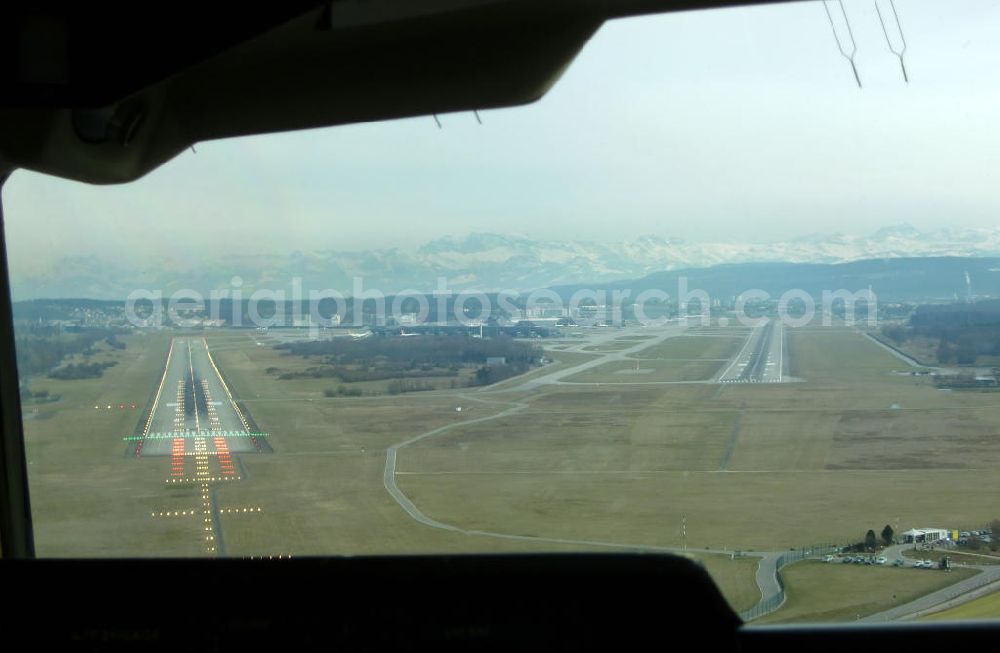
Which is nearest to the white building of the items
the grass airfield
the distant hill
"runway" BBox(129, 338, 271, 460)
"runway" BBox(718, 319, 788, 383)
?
the grass airfield

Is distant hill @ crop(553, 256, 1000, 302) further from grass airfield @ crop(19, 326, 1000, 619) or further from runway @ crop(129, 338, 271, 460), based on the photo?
runway @ crop(129, 338, 271, 460)

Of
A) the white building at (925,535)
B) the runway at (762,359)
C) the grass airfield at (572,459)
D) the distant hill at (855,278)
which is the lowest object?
the white building at (925,535)

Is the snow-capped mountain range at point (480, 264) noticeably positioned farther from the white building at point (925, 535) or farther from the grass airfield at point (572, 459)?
the white building at point (925, 535)

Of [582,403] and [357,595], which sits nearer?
[357,595]

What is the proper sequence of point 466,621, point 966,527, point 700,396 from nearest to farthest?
1. point 466,621
2. point 966,527
3. point 700,396

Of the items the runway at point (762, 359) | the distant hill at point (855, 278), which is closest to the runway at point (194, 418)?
the distant hill at point (855, 278)

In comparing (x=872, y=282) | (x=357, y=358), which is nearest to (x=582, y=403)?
(x=357, y=358)

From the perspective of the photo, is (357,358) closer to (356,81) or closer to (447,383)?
(447,383)

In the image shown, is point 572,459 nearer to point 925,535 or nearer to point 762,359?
point 762,359
